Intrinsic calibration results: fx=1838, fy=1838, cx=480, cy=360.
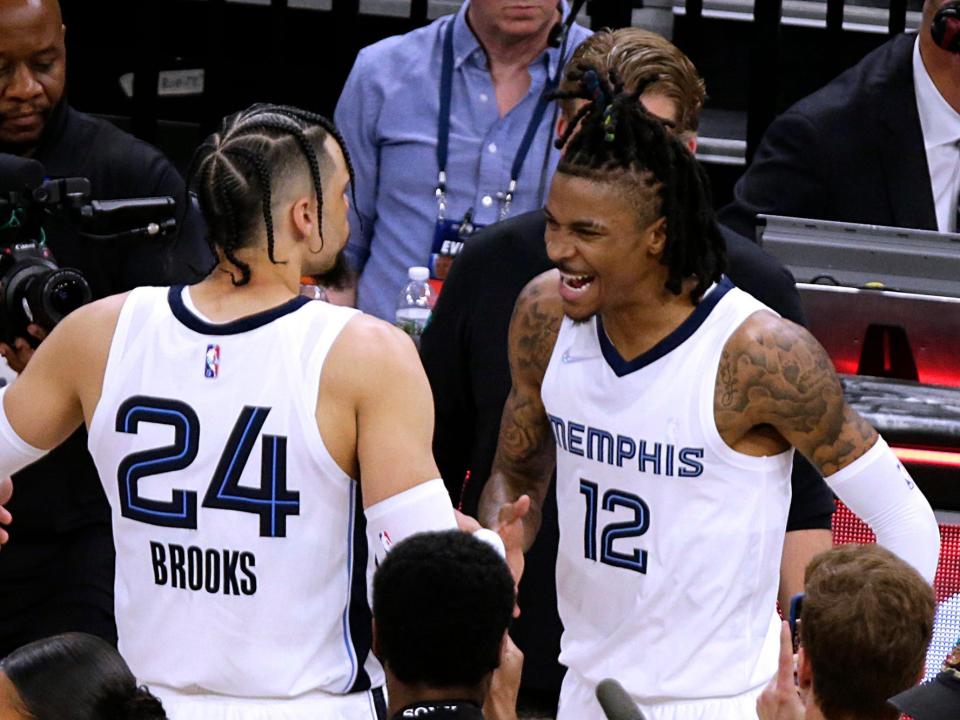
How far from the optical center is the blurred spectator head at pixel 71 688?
2.55 meters

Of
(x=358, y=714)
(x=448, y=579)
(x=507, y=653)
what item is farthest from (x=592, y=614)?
(x=448, y=579)

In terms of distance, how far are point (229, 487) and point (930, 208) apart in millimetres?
2785

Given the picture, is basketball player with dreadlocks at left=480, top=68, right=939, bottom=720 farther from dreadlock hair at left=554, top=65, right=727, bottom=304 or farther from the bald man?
the bald man

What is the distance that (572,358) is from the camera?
11.0 feet

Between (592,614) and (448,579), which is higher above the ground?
(448,579)

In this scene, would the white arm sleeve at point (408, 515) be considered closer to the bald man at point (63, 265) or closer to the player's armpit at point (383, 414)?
the player's armpit at point (383, 414)

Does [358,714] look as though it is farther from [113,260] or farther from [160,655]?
[113,260]

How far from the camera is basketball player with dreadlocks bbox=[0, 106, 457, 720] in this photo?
2863 mm

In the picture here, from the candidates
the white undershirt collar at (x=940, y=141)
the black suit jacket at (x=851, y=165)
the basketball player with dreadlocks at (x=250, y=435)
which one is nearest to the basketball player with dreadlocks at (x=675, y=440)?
the basketball player with dreadlocks at (x=250, y=435)

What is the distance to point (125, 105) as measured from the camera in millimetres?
7418

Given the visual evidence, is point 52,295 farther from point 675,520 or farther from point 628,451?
point 675,520

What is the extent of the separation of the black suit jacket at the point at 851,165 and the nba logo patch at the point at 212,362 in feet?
7.99

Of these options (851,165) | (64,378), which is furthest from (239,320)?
(851,165)

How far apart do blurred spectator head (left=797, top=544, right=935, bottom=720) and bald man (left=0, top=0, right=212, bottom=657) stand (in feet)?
6.31
